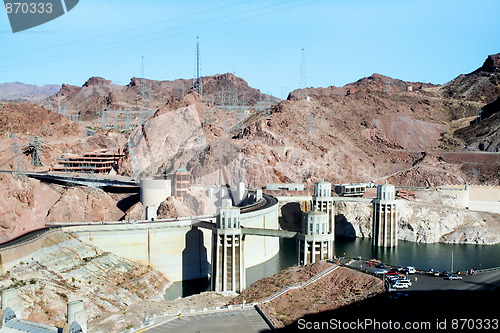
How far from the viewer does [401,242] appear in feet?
394

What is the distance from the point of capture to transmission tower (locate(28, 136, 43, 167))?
16900 cm

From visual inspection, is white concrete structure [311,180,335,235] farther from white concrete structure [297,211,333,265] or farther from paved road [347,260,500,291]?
paved road [347,260,500,291]

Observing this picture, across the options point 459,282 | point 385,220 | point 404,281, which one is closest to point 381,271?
point 404,281

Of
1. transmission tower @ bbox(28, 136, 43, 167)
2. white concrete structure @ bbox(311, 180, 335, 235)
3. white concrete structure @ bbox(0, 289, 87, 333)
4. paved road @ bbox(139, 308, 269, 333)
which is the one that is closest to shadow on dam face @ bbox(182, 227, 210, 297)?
white concrete structure @ bbox(311, 180, 335, 235)

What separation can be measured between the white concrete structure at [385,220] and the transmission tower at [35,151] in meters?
104

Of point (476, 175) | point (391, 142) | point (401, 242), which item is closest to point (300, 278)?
point (401, 242)

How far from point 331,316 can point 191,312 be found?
1205 centimetres

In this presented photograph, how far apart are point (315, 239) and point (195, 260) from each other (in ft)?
77.0

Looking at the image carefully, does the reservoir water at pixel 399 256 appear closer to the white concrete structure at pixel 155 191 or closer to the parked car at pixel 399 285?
the white concrete structure at pixel 155 191

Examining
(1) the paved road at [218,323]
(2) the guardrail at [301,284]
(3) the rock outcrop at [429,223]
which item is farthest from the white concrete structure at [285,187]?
(1) the paved road at [218,323]

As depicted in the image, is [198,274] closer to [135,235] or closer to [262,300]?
[135,235]

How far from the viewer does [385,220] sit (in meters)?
116

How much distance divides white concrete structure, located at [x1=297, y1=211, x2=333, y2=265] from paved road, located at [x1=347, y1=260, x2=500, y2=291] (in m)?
19.6

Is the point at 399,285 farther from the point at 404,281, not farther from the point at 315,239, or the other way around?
the point at 315,239
